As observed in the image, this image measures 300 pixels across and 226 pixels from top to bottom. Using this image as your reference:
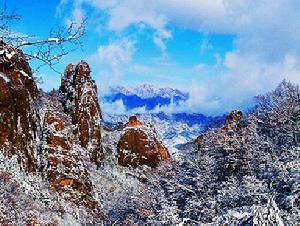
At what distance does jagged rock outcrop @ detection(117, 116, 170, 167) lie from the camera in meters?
92.3

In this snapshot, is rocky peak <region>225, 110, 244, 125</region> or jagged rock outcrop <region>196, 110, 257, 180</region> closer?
jagged rock outcrop <region>196, 110, 257, 180</region>

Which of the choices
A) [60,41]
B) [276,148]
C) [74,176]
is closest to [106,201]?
[74,176]

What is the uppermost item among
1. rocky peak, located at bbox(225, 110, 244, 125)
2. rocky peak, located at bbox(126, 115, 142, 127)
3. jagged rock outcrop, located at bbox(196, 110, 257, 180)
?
rocky peak, located at bbox(126, 115, 142, 127)

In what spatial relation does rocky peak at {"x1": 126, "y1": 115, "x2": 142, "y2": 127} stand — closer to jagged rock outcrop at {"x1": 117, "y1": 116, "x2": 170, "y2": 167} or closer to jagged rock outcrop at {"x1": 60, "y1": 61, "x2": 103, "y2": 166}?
jagged rock outcrop at {"x1": 117, "y1": 116, "x2": 170, "y2": 167}

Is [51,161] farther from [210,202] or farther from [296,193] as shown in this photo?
[296,193]

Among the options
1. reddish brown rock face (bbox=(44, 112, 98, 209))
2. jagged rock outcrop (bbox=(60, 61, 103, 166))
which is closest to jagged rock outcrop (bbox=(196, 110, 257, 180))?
reddish brown rock face (bbox=(44, 112, 98, 209))

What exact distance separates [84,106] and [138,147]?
13.2m

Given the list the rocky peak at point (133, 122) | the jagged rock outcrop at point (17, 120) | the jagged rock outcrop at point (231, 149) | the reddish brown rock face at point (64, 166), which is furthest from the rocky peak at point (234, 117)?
the jagged rock outcrop at point (17, 120)

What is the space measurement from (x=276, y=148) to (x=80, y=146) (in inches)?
1798

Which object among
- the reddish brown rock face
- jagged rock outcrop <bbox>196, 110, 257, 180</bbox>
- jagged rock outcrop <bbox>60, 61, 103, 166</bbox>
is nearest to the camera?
jagged rock outcrop <bbox>196, 110, 257, 180</bbox>

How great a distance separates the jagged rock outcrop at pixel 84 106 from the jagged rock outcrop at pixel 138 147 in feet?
15.5

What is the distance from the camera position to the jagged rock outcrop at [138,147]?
3634 inches

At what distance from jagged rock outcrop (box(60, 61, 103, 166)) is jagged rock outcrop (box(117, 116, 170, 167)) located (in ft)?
15.5

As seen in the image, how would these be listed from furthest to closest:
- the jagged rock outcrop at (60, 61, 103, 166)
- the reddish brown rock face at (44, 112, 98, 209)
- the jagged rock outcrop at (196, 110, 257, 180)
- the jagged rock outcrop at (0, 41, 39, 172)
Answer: the jagged rock outcrop at (60, 61, 103, 166) < the reddish brown rock face at (44, 112, 98, 209) < the jagged rock outcrop at (0, 41, 39, 172) < the jagged rock outcrop at (196, 110, 257, 180)
